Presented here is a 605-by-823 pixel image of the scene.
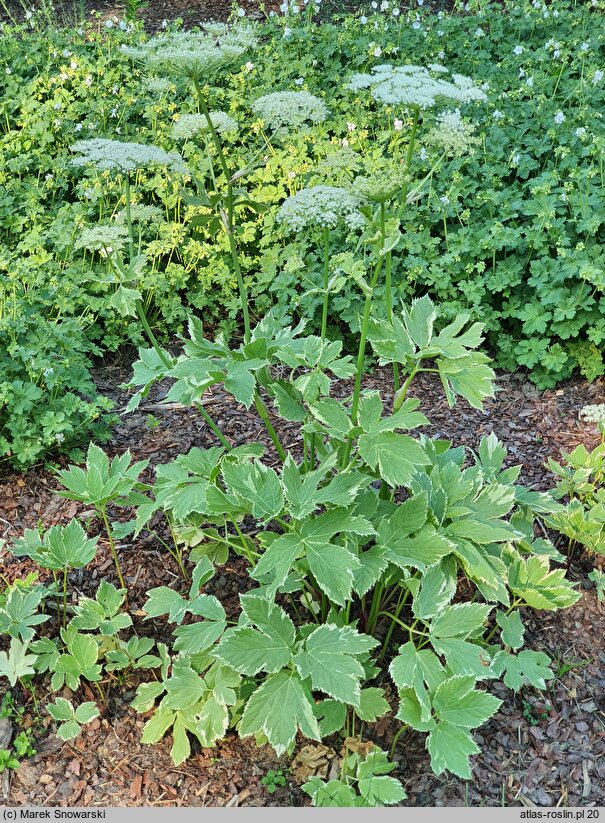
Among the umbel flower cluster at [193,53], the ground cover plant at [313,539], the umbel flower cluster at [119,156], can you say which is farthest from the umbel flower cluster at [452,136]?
the umbel flower cluster at [119,156]

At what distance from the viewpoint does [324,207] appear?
2.30m

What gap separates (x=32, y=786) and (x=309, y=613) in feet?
Answer: 3.52

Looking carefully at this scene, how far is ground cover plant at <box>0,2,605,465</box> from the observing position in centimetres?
364

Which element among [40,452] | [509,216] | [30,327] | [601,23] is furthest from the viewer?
[601,23]

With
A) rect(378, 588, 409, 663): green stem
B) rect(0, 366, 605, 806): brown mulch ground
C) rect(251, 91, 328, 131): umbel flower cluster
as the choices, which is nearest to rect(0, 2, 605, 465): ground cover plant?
rect(251, 91, 328, 131): umbel flower cluster

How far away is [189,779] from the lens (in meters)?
2.51

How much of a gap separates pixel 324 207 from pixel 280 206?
2276mm

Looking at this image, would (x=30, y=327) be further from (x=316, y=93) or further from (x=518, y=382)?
(x=316, y=93)

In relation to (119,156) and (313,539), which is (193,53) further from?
(313,539)

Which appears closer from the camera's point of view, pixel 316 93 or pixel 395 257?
pixel 395 257

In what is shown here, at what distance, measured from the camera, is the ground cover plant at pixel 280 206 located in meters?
3.64

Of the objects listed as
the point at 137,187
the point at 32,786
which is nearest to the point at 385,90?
the point at 32,786

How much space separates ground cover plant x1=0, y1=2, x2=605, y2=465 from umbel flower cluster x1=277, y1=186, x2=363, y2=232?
219 mm

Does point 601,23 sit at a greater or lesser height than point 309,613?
greater
